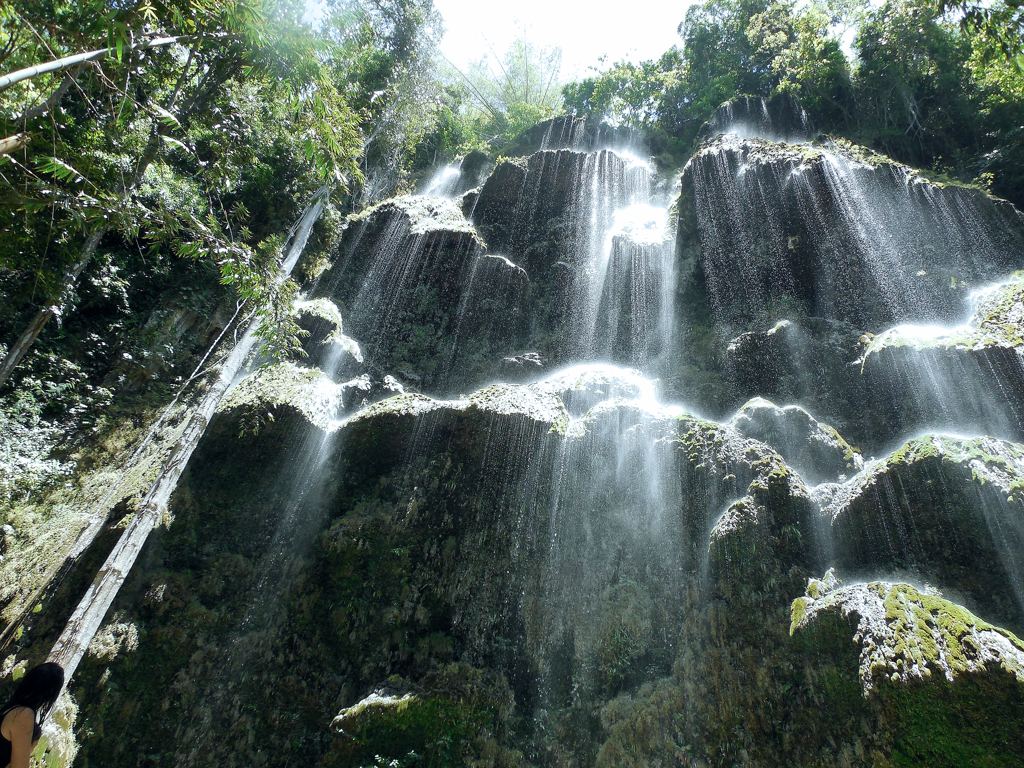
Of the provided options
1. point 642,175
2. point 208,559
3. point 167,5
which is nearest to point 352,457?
point 208,559

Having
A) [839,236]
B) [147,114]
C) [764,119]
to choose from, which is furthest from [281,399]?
[764,119]

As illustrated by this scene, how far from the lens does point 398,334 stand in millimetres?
11086

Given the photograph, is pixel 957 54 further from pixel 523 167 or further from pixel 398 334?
pixel 398 334

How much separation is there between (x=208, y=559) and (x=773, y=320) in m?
11.3

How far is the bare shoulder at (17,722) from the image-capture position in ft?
6.61

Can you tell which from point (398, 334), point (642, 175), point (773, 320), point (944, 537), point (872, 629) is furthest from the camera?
point (642, 175)

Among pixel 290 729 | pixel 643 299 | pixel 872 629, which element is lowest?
pixel 290 729

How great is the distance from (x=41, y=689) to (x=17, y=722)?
0.17 meters

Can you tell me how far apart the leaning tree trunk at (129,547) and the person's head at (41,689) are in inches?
35.3

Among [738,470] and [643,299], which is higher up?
[643,299]

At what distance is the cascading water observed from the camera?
183 inches

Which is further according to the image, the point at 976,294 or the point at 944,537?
the point at 976,294

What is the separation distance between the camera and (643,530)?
6469 mm

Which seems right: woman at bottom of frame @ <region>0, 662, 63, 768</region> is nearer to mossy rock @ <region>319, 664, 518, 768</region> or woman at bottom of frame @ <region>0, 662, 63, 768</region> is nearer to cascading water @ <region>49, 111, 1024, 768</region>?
mossy rock @ <region>319, 664, 518, 768</region>
